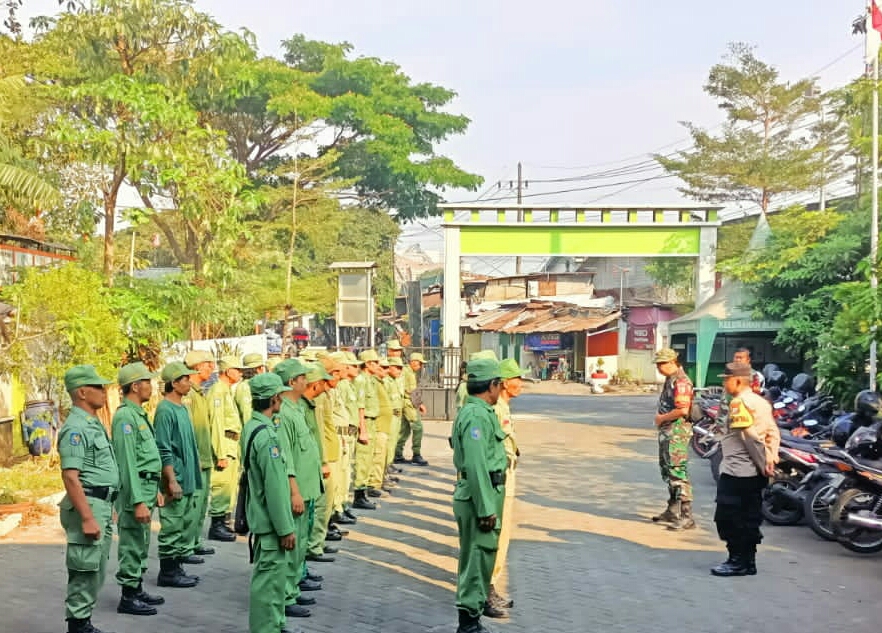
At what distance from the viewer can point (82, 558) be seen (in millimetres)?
5562

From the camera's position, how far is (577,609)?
676 cm

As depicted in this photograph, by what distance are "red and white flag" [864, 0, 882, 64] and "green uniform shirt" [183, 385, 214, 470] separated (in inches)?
484

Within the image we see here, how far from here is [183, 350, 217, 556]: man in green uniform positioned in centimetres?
784

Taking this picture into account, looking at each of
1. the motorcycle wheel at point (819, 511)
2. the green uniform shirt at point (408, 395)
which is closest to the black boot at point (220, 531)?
the green uniform shirt at point (408, 395)

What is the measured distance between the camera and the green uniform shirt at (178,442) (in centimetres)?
725

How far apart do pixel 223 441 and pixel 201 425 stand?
0.30 m

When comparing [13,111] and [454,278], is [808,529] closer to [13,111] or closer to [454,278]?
[13,111]

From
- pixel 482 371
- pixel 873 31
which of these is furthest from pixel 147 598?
pixel 873 31

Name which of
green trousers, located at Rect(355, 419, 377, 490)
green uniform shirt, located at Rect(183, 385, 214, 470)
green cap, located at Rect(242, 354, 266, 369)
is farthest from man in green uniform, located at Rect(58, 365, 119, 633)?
green trousers, located at Rect(355, 419, 377, 490)

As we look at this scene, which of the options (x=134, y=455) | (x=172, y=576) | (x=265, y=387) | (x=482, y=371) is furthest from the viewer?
(x=172, y=576)

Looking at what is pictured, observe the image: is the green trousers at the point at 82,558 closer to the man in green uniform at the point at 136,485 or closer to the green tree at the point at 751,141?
the man in green uniform at the point at 136,485

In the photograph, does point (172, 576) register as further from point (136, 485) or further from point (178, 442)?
point (136, 485)

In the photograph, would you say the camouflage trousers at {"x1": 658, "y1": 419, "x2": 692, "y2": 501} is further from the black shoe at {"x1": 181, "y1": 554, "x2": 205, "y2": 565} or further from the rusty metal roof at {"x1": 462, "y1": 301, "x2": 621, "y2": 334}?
the rusty metal roof at {"x1": 462, "y1": 301, "x2": 621, "y2": 334}

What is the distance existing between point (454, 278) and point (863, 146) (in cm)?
1217
